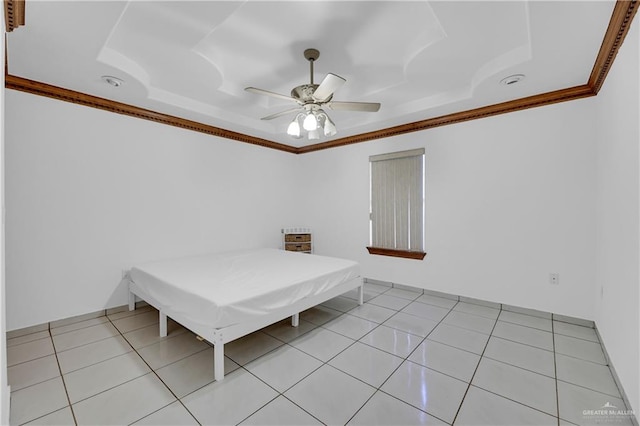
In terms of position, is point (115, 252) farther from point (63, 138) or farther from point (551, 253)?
point (551, 253)

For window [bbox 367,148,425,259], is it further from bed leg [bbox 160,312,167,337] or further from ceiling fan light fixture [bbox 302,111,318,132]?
bed leg [bbox 160,312,167,337]

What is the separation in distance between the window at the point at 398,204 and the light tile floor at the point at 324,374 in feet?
4.12

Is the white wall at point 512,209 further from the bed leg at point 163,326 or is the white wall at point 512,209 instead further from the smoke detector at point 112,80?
the smoke detector at point 112,80

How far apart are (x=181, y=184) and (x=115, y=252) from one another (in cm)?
110

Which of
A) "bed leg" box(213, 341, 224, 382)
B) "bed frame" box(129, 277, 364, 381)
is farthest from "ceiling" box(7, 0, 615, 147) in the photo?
"bed leg" box(213, 341, 224, 382)

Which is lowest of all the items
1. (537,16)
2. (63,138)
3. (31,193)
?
(31,193)

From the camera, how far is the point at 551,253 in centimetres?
299

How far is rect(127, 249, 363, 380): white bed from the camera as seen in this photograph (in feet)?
6.71

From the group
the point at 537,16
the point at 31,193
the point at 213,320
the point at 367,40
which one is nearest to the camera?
the point at 537,16

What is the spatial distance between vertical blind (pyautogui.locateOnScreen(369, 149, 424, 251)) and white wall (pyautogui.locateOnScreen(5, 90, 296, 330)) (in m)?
2.26

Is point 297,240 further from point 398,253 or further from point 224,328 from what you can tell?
point 224,328

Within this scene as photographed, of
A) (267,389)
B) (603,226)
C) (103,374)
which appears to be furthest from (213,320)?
(603,226)

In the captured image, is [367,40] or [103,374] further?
[367,40]

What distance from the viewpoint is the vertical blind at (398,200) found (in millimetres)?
3915
